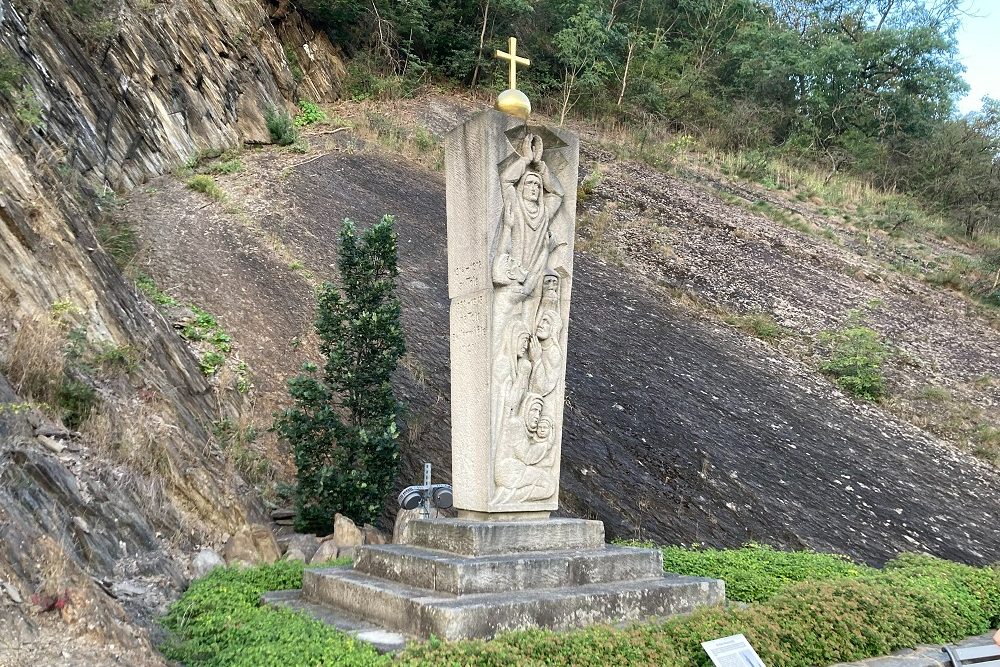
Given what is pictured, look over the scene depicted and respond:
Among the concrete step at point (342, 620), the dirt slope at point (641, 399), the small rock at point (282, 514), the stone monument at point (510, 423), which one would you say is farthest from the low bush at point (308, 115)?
the concrete step at point (342, 620)

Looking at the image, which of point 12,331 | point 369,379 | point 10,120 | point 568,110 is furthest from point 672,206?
point 12,331

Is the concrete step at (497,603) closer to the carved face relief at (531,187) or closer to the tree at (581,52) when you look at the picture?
the carved face relief at (531,187)

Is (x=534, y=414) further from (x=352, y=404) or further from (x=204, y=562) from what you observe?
(x=204, y=562)

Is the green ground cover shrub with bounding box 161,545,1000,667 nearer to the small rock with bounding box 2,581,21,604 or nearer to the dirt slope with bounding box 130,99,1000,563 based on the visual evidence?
the small rock with bounding box 2,581,21,604

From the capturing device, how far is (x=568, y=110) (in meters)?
22.0

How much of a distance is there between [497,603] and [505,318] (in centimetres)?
205

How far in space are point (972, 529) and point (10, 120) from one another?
11803 mm

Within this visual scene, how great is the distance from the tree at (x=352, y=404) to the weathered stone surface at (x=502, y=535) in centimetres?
173

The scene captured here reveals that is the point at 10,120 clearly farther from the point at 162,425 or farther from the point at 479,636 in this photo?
the point at 479,636

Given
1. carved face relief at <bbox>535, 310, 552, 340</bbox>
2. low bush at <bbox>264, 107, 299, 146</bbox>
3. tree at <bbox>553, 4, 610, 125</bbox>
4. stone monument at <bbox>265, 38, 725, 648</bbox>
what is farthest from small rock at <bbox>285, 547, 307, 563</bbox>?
tree at <bbox>553, 4, 610, 125</bbox>

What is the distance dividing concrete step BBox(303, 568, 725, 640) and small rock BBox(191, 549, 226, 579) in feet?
3.06

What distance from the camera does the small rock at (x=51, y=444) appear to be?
5.42 meters

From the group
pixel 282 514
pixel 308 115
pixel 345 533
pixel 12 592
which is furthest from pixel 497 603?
pixel 308 115

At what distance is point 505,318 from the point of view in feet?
18.4
